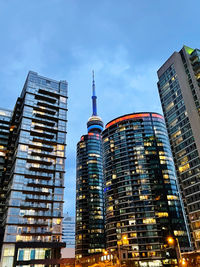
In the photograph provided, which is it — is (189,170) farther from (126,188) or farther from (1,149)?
(1,149)

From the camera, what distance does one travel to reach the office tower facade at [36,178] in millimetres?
79312

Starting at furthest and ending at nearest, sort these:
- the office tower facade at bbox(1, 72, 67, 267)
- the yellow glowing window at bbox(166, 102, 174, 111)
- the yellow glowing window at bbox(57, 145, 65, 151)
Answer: the yellow glowing window at bbox(166, 102, 174, 111) → the yellow glowing window at bbox(57, 145, 65, 151) → the office tower facade at bbox(1, 72, 67, 267)

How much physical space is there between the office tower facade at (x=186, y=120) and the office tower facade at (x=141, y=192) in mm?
39673

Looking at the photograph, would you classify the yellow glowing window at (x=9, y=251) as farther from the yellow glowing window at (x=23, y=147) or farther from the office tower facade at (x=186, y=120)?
the office tower facade at (x=186, y=120)

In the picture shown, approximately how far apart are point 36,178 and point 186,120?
2483 inches

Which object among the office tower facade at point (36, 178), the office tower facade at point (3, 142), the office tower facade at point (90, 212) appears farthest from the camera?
the office tower facade at point (90, 212)

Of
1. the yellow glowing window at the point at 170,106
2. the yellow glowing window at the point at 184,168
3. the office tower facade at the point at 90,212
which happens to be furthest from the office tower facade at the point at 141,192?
the yellow glowing window at the point at 170,106

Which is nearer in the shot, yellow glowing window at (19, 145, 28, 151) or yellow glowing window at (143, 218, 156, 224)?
yellow glowing window at (19, 145, 28, 151)

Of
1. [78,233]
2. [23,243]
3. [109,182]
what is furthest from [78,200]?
[23,243]

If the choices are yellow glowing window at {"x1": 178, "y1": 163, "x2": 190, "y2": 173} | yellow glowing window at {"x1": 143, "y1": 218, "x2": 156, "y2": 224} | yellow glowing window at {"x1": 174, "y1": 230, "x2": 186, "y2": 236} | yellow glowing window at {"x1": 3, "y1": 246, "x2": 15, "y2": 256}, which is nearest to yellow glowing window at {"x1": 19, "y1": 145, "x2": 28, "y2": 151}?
yellow glowing window at {"x1": 3, "y1": 246, "x2": 15, "y2": 256}

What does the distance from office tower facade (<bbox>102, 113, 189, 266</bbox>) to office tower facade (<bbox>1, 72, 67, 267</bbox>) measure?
1784 inches

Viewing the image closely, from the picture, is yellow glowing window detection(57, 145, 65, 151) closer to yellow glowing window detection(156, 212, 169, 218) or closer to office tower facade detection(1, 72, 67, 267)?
office tower facade detection(1, 72, 67, 267)

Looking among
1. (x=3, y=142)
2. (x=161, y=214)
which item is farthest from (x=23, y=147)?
(x=161, y=214)

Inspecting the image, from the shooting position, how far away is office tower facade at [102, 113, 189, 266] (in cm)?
12462
